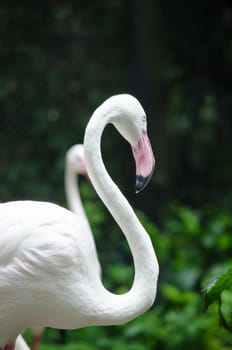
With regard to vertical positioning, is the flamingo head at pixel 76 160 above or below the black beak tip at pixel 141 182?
above

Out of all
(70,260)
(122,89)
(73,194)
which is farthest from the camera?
(122,89)

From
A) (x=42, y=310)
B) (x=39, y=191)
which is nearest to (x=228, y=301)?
(x=42, y=310)

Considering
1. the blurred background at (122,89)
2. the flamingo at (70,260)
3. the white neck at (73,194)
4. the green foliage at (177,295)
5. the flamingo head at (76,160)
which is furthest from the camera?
the blurred background at (122,89)

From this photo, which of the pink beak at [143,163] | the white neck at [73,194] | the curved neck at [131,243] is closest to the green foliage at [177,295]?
the white neck at [73,194]

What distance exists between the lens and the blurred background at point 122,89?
8273 millimetres

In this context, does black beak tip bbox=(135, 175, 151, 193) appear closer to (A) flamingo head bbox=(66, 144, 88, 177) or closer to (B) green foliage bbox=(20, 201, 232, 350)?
(B) green foliage bbox=(20, 201, 232, 350)

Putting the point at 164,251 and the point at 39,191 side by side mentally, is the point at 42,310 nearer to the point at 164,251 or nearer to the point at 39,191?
the point at 164,251

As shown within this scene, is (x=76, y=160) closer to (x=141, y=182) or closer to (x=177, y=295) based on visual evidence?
(x=177, y=295)

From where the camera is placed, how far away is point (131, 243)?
3.50m

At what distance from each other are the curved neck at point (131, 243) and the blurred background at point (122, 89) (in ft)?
14.2

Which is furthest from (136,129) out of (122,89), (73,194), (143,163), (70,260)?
(122,89)

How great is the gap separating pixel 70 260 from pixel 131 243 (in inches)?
10.9

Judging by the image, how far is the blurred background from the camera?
8.27 meters

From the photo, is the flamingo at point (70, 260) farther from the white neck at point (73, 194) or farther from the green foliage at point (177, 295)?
the white neck at point (73, 194)
